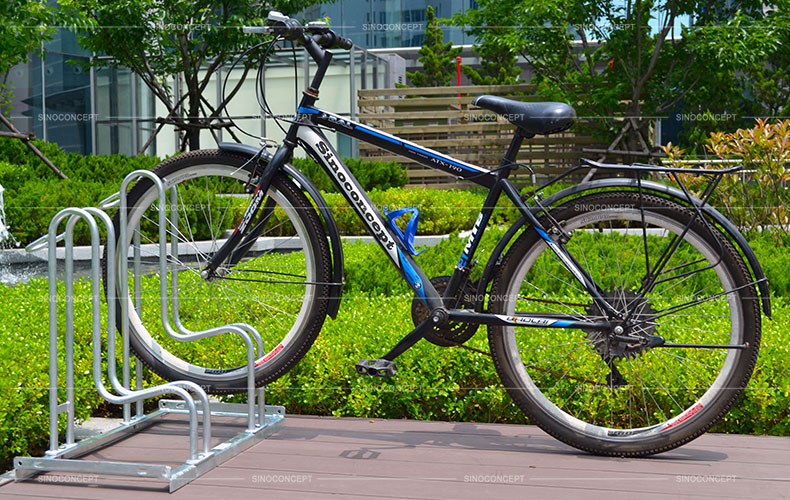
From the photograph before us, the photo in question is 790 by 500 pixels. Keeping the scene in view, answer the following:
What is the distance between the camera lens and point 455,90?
42.0 feet

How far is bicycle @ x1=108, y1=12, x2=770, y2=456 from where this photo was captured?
2.61 m

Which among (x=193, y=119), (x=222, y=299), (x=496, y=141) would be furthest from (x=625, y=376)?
(x=193, y=119)

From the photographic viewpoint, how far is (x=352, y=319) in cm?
379

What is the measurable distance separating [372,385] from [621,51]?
32.0 feet

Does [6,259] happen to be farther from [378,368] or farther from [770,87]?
[770,87]

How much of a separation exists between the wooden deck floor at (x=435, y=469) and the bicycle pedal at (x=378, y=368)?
0.82 ft

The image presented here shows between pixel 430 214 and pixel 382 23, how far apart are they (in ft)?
25.0

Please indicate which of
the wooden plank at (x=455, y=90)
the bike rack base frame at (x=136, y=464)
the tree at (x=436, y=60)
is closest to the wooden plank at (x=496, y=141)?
the wooden plank at (x=455, y=90)

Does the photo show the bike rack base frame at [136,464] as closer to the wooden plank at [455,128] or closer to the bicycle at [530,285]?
the bicycle at [530,285]

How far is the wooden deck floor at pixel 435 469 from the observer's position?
2.35 metres

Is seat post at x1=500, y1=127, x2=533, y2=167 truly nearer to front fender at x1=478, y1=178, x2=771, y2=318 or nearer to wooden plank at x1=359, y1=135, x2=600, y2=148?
front fender at x1=478, y1=178, x2=771, y2=318

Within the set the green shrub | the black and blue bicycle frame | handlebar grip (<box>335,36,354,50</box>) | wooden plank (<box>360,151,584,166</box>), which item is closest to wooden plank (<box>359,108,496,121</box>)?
wooden plank (<box>360,151,584,166</box>)

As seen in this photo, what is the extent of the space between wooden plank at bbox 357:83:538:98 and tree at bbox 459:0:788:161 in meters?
0.31

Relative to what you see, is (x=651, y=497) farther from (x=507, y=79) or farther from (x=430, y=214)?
(x=507, y=79)
